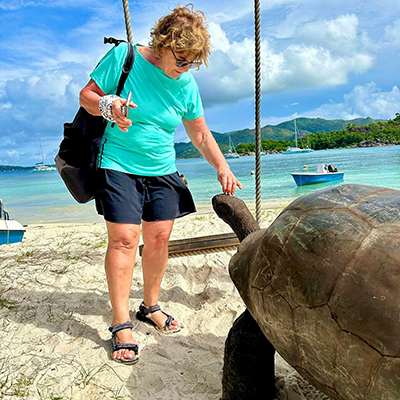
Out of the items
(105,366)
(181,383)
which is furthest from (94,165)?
(181,383)

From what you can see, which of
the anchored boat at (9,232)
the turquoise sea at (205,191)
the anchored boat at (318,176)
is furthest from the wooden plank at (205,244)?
the anchored boat at (318,176)

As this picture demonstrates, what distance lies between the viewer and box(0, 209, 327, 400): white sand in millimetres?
2125

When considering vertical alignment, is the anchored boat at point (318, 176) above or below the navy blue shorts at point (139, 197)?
below

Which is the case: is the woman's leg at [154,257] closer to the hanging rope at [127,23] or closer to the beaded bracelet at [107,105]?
the beaded bracelet at [107,105]

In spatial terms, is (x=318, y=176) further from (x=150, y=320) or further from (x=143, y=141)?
(x=143, y=141)

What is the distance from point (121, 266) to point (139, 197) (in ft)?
1.45

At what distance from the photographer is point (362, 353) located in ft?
4.02

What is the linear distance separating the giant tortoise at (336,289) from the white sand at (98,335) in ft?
2.43

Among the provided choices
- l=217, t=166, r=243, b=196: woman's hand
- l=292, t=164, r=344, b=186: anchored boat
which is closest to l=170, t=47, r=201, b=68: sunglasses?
l=217, t=166, r=243, b=196: woman's hand

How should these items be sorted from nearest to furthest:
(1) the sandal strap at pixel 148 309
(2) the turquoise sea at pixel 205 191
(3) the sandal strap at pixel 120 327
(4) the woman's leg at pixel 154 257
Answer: (3) the sandal strap at pixel 120 327
(4) the woman's leg at pixel 154 257
(1) the sandal strap at pixel 148 309
(2) the turquoise sea at pixel 205 191

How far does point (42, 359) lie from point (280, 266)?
1.65 meters

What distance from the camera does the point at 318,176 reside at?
68.8 feet

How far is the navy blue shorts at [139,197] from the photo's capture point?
2.37 m

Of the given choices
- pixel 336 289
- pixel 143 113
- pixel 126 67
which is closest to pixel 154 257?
pixel 143 113
